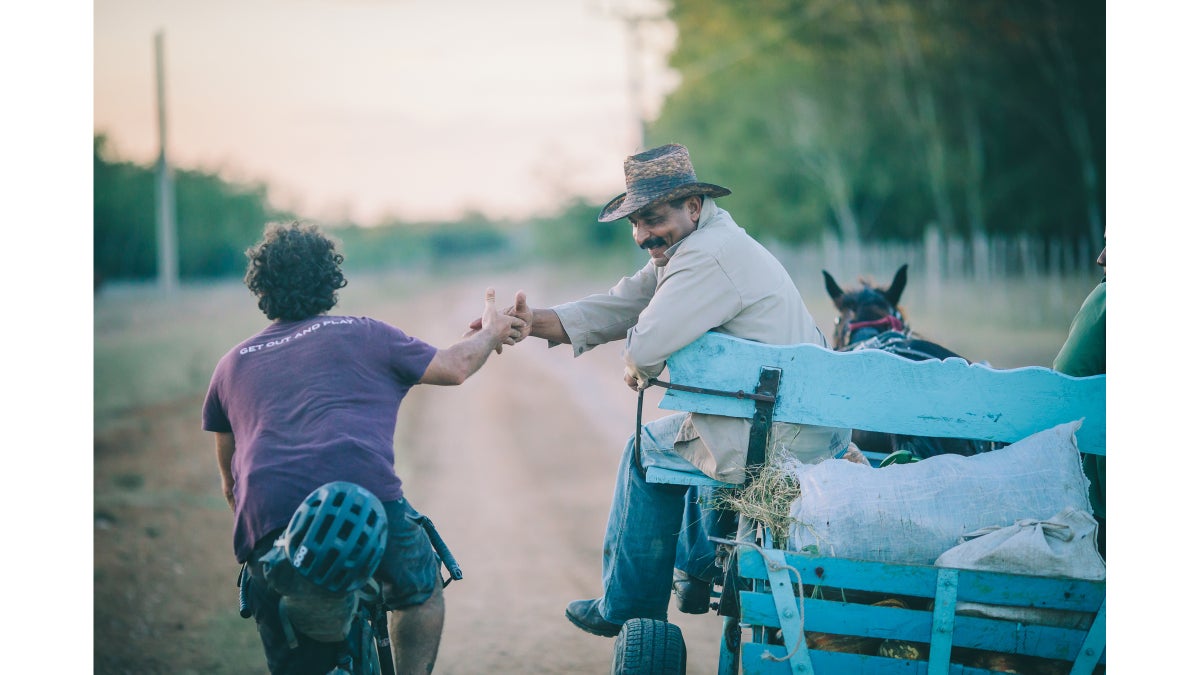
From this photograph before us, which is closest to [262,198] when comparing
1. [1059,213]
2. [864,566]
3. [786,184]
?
[786,184]

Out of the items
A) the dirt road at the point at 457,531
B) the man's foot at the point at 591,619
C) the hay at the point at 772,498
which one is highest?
the hay at the point at 772,498

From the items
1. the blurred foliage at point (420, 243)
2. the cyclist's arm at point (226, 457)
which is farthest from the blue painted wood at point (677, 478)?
the blurred foliage at point (420, 243)

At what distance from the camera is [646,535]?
3.55 m

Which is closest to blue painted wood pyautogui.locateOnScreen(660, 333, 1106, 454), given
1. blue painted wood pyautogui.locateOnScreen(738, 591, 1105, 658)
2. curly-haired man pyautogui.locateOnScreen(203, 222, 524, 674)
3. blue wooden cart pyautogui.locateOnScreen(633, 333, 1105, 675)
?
blue wooden cart pyautogui.locateOnScreen(633, 333, 1105, 675)

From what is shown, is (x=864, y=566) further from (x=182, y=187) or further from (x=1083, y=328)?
(x=182, y=187)

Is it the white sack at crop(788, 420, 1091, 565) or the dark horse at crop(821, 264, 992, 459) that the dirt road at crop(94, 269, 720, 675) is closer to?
the dark horse at crop(821, 264, 992, 459)

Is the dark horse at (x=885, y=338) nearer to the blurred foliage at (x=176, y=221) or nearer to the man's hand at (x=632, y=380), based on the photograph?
the man's hand at (x=632, y=380)

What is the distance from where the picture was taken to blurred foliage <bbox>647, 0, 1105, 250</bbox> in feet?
64.0

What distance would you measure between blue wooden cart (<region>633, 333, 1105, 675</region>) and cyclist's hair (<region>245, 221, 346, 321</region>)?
4.07 ft

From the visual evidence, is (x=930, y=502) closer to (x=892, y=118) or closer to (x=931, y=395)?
(x=931, y=395)

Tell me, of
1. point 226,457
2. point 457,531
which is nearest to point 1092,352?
point 226,457

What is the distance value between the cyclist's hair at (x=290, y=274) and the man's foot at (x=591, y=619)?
162cm

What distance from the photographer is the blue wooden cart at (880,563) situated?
8.71 ft

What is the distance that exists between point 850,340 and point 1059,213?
20.9 metres
